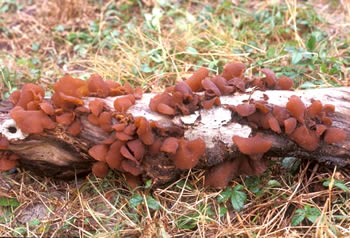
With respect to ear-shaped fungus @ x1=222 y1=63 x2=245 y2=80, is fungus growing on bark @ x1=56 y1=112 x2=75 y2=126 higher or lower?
lower

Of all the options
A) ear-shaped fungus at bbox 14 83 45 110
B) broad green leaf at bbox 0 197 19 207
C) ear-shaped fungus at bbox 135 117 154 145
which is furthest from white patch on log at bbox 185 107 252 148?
broad green leaf at bbox 0 197 19 207

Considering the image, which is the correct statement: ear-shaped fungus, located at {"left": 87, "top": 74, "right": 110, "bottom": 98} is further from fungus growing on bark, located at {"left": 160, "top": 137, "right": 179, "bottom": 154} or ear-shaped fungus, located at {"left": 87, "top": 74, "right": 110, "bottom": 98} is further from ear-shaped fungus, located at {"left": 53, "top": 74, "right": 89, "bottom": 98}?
fungus growing on bark, located at {"left": 160, "top": 137, "right": 179, "bottom": 154}

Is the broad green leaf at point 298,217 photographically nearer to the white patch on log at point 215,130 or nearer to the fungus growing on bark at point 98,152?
the white patch on log at point 215,130

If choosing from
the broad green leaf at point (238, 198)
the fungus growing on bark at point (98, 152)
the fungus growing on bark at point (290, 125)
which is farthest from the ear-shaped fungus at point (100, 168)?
the fungus growing on bark at point (290, 125)

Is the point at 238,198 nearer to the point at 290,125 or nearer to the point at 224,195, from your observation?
the point at 224,195

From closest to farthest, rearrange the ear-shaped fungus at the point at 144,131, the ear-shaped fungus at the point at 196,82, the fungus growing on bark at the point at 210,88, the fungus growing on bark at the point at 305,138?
1. the ear-shaped fungus at the point at 144,131
2. the fungus growing on bark at the point at 305,138
3. the fungus growing on bark at the point at 210,88
4. the ear-shaped fungus at the point at 196,82

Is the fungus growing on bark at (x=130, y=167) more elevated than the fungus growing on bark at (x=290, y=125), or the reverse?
the fungus growing on bark at (x=290, y=125)
